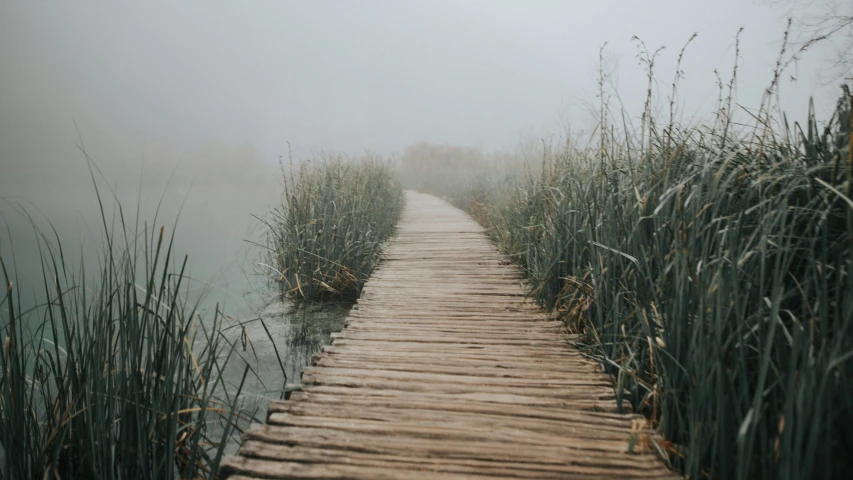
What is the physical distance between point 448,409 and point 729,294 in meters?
0.97

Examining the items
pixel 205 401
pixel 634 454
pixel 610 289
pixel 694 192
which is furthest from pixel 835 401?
pixel 205 401

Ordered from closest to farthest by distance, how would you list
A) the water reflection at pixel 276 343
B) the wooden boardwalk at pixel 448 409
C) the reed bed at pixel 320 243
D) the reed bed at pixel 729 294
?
the reed bed at pixel 729 294 < the wooden boardwalk at pixel 448 409 < the water reflection at pixel 276 343 < the reed bed at pixel 320 243

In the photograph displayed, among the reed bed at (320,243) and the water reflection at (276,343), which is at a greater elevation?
the reed bed at (320,243)

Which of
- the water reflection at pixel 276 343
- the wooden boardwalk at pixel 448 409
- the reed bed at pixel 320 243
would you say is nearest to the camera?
the wooden boardwalk at pixel 448 409

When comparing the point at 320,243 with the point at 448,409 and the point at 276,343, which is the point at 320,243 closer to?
the point at 276,343

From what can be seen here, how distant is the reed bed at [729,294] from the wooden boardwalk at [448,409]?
16 cm

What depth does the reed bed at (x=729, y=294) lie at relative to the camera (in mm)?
1144

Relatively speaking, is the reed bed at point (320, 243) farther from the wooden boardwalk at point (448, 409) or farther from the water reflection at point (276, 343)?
the wooden boardwalk at point (448, 409)

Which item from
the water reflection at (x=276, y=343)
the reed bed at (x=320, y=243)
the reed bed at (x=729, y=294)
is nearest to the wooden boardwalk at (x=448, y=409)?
the reed bed at (x=729, y=294)

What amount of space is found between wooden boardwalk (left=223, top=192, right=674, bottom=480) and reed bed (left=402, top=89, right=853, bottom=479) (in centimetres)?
16

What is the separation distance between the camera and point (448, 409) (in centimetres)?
177

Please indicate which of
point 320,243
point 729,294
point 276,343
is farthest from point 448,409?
point 320,243

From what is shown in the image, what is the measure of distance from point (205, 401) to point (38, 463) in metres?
0.44

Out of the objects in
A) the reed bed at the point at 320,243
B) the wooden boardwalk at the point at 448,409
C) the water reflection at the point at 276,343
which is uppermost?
the reed bed at the point at 320,243
